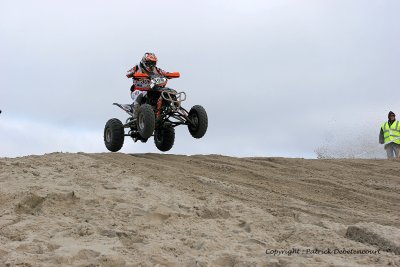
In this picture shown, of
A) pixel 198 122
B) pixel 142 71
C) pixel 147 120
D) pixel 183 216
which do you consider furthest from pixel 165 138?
pixel 183 216

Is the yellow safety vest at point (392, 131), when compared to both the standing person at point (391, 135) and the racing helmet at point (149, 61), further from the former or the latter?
the racing helmet at point (149, 61)

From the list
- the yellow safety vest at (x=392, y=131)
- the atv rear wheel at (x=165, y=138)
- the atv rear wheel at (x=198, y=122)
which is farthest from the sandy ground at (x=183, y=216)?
the yellow safety vest at (x=392, y=131)

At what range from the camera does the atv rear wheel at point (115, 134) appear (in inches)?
340

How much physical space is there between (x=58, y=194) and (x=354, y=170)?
512 centimetres

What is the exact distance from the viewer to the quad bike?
7935mm

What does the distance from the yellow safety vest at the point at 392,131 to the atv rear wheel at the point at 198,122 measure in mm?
5295

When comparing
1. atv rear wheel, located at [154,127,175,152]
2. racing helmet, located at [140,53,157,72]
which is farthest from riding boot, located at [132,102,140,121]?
atv rear wheel, located at [154,127,175,152]

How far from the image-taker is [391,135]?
1135 centimetres

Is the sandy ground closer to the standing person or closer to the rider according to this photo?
the rider

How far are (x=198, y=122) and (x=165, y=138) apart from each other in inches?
52.6

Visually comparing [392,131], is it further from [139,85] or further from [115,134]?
[115,134]

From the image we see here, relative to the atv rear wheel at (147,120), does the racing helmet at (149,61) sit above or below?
above

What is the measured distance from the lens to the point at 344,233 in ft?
12.9

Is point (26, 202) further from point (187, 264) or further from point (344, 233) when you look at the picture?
point (344, 233)
